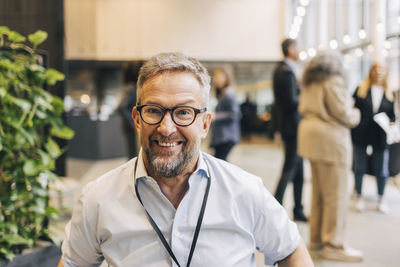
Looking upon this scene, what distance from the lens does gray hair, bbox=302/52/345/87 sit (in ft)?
9.33

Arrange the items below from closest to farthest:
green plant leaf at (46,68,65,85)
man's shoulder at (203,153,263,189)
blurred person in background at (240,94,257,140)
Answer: man's shoulder at (203,153,263,189) → green plant leaf at (46,68,65,85) → blurred person in background at (240,94,257,140)

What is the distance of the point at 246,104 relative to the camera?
11023mm

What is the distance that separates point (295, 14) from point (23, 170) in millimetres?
Answer: 7744

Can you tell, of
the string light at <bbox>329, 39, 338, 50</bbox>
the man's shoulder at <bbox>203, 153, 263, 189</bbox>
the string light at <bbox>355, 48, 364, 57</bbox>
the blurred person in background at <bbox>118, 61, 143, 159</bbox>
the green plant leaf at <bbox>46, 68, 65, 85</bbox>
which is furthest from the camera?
the string light at <bbox>329, 39, 338, 50</bbox>

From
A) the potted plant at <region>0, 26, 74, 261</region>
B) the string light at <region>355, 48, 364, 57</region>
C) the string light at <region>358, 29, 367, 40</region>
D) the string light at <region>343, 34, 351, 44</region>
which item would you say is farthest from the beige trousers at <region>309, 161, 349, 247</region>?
the string light at <region>343, 34, 351, 44</region>

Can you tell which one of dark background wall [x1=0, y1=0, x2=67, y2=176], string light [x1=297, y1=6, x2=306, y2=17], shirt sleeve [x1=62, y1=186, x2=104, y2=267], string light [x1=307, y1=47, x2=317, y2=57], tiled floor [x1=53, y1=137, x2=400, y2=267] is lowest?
tiled floor [x1=53, y1=137, x2=400, y2=267]

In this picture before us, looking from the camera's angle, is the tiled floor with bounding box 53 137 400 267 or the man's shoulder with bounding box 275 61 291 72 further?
the man's shoulder with bounding box 275 61 291 72

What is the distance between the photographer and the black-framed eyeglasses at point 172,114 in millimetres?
1152

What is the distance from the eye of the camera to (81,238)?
3.99 ft

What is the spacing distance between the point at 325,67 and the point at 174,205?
79.7 inches

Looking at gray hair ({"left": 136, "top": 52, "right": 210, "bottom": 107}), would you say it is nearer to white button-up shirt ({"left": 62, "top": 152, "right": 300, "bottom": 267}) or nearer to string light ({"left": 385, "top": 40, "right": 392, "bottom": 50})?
white button-up shirt ({"left": 62, "top": 152, "right": 300, "bottom": 267})

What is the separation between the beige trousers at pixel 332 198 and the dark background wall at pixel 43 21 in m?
2.22

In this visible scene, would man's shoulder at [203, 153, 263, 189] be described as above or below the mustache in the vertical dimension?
below

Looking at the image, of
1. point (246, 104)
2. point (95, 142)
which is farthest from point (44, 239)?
point (246, 104)
